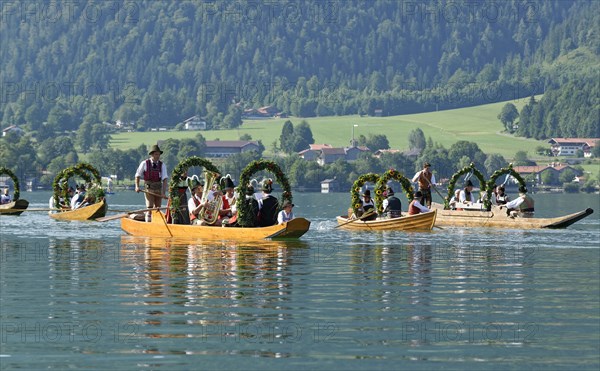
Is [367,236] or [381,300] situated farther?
[367,236]

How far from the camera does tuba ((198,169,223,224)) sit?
158 ft

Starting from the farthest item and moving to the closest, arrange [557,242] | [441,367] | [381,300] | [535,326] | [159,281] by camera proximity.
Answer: [557,242], [159,281], [381,300], [535,326], [441,367]

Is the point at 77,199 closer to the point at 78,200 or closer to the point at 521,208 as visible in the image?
the point at 78,200

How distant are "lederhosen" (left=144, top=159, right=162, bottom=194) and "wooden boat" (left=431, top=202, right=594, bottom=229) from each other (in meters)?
16.6

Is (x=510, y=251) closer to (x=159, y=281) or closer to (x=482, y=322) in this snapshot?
(x=159, y=281)

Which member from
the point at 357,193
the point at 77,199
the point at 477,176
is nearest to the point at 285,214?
the point at 357,193

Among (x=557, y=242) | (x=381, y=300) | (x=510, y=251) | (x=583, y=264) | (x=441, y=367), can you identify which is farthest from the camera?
(x=557, y=242)

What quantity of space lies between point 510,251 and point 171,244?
36.8ft

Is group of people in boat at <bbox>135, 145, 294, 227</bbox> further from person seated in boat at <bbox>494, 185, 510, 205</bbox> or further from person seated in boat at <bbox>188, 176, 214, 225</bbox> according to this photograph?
person seated in boat at <bbox>494, 185, 510, 205</bbox>

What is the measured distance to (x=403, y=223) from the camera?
179ft

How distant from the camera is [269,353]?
73.0 feet

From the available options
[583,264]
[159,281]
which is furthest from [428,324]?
[583,264]

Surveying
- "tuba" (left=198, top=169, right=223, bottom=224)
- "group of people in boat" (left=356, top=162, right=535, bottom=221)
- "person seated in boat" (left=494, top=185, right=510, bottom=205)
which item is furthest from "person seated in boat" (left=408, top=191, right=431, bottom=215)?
"tuba" (left=198, top=169, right=223, bottom=224)

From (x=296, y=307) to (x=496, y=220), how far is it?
35.3m
